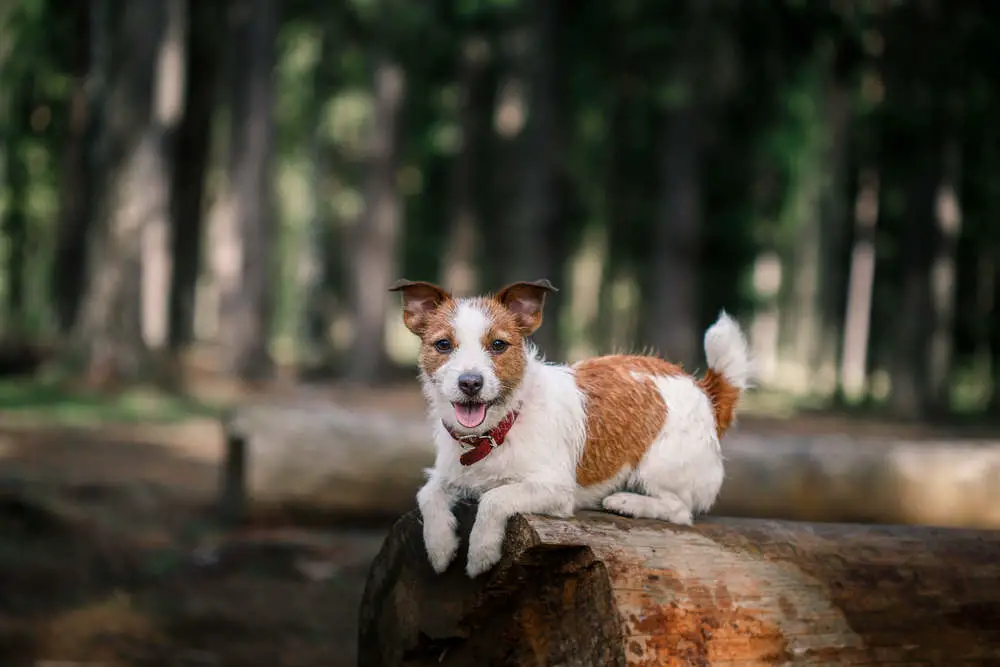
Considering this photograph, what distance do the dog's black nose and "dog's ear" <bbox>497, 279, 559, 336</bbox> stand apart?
433 mm

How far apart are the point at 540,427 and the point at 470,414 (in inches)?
14.5

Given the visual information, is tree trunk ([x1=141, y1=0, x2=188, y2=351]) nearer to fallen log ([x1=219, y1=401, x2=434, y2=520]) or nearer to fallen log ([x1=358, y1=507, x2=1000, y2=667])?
fallen log ([x1=219, y1=401, x2=434, y2=520])

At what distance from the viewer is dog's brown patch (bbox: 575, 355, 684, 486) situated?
4.38 metres

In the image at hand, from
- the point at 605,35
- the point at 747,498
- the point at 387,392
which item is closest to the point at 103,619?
the point at 747,498

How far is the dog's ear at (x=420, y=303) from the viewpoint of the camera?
4234 mm

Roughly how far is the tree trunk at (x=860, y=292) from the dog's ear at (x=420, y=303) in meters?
18.2

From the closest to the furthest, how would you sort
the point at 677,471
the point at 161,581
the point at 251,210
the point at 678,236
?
the point at 677,471
the point at 161,581
the point at 678,236
the point at 251,210

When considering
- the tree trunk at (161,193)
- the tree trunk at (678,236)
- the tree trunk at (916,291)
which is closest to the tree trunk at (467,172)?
the tree trunk at (678,236)

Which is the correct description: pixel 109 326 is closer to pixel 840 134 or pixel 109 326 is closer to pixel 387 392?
pixel 387 392

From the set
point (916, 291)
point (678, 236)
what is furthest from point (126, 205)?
point (916, 291)

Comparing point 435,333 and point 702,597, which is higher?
point 435,333

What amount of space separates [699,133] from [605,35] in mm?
3478

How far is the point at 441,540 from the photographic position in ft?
13.9

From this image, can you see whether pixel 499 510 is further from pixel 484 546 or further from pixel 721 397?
pixel 721 397
